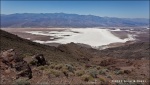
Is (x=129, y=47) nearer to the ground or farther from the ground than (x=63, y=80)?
nearer to the ground

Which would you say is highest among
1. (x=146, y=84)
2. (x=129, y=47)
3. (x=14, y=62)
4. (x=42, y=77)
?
(x=14, y=62)

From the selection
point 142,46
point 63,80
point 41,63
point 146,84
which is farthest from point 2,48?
point 142,46

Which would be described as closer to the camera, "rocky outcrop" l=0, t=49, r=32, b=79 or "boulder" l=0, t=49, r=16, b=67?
"rocky outcrop" l=0, t=49, r=32, b=79

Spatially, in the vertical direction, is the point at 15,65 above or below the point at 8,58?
below

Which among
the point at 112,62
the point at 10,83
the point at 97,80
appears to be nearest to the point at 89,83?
the point at 97,80

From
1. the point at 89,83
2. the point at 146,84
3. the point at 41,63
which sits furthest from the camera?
the point at 41,63

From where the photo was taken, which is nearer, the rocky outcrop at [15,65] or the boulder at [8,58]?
the rocky outcrop at [15,65]

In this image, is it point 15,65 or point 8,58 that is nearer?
point 15,65

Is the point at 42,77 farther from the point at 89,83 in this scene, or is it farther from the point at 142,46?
the point at 142,46

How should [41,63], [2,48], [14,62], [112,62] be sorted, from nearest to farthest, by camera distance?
[14,62], [41,63], [2,48], [112,62]

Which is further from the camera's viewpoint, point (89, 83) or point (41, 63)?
point (41, 63)
